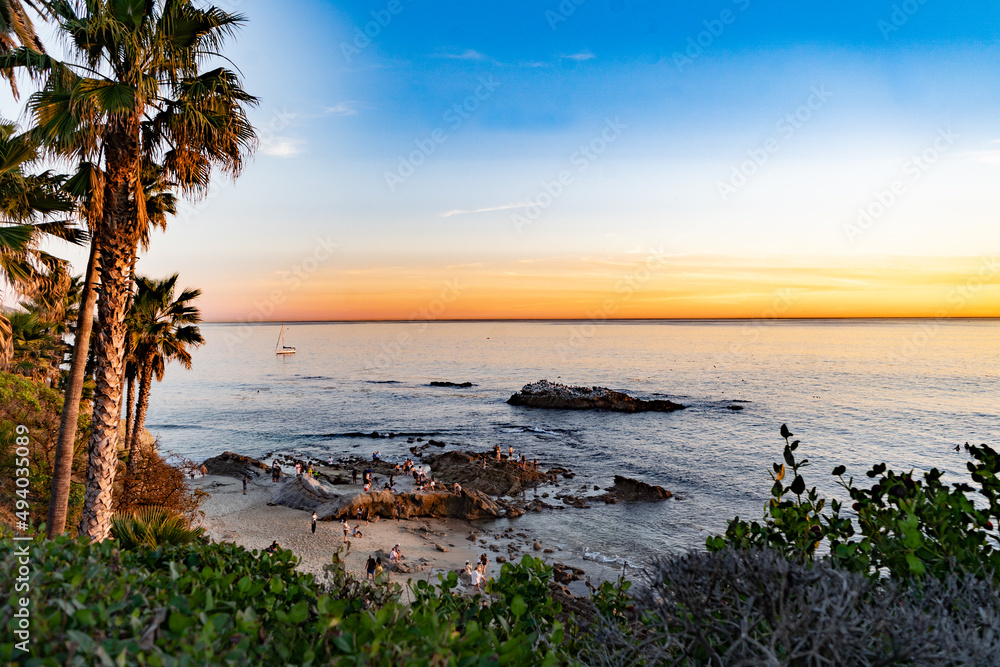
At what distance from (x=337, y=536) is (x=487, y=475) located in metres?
11.7

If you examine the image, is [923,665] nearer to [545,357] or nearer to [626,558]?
[626,558]

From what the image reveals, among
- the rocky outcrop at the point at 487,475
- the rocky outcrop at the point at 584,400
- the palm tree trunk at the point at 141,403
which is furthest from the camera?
the rocky outcrop at the point at 584,400

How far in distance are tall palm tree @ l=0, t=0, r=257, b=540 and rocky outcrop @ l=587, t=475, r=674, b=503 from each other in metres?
24.7

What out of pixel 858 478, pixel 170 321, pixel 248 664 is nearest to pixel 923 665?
pixel 248 664

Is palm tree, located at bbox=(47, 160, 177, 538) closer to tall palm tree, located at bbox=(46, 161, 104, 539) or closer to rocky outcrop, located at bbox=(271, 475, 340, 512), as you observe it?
tall palm tree, located at bbox=(46, 161, 104, 539)

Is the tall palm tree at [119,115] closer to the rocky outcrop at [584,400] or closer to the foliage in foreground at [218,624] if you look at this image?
the foliage in foreground at [218,624]

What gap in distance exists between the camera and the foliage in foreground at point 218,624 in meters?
2.30

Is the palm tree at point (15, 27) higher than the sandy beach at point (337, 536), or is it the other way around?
the palm tree at point (15, 27)

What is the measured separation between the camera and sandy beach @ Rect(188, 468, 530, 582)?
65.5 feet

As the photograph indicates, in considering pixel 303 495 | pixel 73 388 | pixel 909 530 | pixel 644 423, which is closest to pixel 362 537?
pixel 303 495

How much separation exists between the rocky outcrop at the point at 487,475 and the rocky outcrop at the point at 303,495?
8373mm

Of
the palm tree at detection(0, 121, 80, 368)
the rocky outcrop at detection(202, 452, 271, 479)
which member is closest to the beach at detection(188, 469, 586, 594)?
the rocky outcrop at detection(202, 452, 271, 479)

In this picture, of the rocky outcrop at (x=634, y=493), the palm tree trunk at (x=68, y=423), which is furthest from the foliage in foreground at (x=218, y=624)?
the rocky outcrop at (x=634, y=493)

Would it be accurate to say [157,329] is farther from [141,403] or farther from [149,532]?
[149,532]
